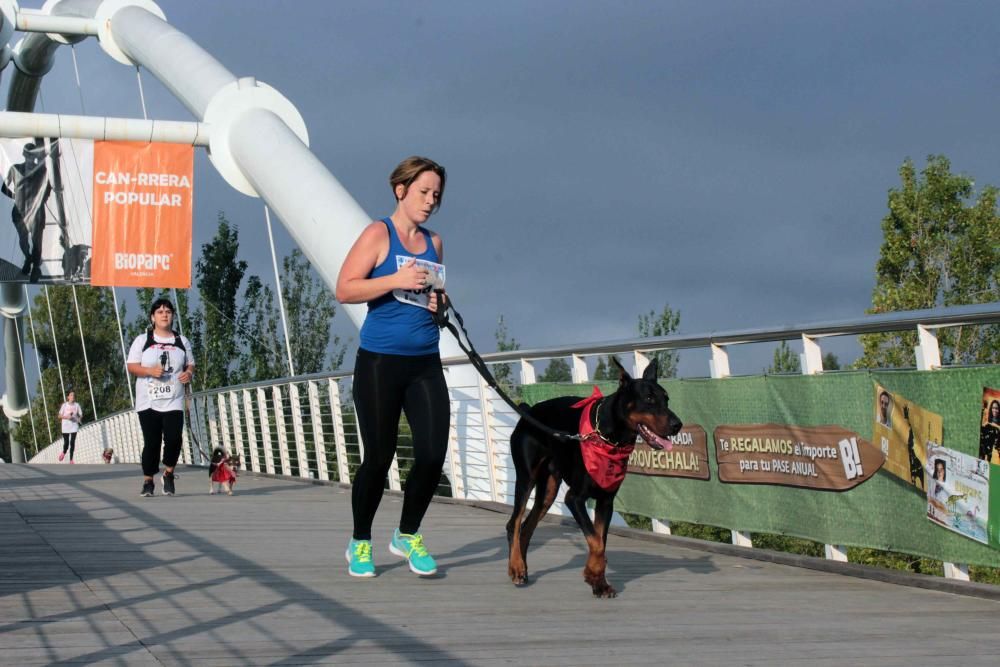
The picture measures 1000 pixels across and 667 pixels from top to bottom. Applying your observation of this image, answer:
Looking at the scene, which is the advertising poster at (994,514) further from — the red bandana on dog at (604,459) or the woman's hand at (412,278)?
the woman's hand at (412,278)

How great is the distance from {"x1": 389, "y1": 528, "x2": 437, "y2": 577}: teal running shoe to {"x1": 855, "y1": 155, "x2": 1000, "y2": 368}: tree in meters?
28.6

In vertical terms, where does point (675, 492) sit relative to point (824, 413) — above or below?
below

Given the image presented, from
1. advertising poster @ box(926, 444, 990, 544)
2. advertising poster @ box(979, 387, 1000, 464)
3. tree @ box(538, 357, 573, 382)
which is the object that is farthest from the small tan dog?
advertising poster @ box(979, 387, 1000, 464)

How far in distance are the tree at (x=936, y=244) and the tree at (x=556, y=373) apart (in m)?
23.7

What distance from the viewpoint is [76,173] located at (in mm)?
21547

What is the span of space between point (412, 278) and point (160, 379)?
5.87 meters

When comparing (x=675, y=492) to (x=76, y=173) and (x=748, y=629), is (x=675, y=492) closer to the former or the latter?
(x=748, y=629)

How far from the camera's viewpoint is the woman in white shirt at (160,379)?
10516 millimetres

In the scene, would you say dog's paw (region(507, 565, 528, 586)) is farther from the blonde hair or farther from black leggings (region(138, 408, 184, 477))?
black leggings (region(138, 408, 184, 477))

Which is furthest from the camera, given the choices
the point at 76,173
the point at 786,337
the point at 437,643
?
the point at 76,173

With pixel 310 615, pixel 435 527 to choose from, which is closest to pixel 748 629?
pixel 310 615

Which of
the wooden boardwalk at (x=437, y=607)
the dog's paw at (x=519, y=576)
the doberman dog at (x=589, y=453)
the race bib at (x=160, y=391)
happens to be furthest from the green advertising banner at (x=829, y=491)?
the race bib at (x=160, y=391)

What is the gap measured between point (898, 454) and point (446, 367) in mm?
6671

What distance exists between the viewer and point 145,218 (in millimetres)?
21734
